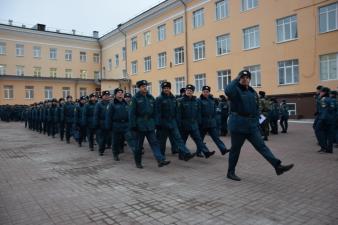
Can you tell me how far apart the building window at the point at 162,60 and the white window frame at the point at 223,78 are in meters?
8.56

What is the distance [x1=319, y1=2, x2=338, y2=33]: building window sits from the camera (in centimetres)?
1953

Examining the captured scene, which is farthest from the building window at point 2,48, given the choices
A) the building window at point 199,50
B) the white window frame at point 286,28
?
the white window frame at point 286,28

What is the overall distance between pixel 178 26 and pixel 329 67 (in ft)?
54.4

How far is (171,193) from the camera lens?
17.2 feet

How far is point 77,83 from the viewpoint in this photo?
44469 millimetres

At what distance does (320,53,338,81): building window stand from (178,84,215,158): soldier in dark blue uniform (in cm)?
1480

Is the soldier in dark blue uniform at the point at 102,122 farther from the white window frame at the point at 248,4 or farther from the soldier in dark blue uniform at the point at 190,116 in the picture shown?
the white window frame at the point at 248,4

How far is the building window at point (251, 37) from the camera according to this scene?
2438 cm

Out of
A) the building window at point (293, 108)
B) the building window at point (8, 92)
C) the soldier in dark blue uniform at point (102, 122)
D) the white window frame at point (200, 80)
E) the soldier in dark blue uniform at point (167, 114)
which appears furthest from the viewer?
the building window at point (8, 92)

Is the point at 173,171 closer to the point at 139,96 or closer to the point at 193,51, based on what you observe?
the point at 139,96

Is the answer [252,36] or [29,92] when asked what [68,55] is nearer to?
[29,92]

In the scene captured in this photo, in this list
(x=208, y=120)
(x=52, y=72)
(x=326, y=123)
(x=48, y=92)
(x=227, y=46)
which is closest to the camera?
(x=208, y=120)

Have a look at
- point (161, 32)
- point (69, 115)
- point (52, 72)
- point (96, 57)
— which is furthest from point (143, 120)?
point (96, 57)

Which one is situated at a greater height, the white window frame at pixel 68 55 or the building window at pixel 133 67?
the white window frame at pixel 68 55
